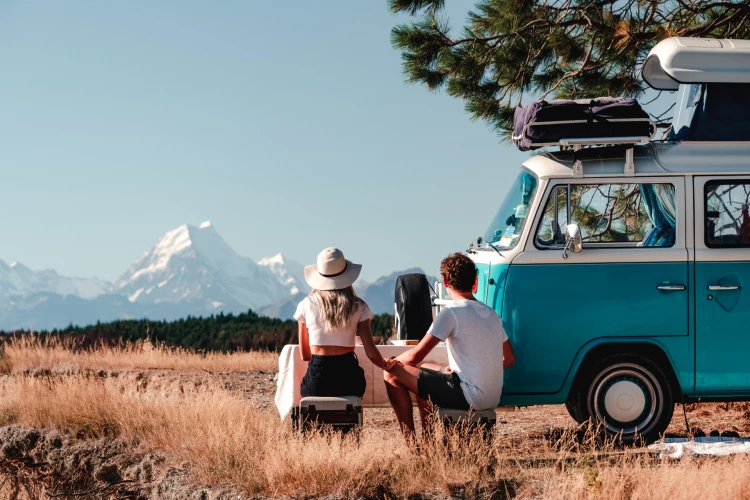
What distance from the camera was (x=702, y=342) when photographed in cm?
791

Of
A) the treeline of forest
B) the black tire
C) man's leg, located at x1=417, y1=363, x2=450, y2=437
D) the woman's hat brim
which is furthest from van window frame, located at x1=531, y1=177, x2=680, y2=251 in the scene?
the treeline of forest

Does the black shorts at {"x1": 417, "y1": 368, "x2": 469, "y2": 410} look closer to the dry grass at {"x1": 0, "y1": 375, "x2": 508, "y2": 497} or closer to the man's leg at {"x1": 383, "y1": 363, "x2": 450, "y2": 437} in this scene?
the man's leg at {"x1": 383, "y1": 363, "x2": 450, "y2": 437}

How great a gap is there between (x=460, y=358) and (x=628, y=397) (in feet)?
5.64

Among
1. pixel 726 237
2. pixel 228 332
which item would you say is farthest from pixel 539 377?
pixel 228 332

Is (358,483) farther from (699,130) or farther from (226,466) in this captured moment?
(699,130)

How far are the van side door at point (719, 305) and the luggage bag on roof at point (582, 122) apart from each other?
0.74 metres

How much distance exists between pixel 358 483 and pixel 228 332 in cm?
2233

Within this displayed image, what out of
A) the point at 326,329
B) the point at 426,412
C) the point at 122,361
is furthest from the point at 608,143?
the point at 122,361

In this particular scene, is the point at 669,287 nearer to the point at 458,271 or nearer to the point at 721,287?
the point at 721,287

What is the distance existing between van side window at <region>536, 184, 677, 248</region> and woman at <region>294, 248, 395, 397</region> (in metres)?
1.71

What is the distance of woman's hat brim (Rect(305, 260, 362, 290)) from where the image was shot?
25.1 ft

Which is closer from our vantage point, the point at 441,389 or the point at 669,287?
the point at 441,389

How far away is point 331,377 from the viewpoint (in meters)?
7.52

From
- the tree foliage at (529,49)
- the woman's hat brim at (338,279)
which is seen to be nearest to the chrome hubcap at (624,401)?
the woman's hat brim at (338,279)
